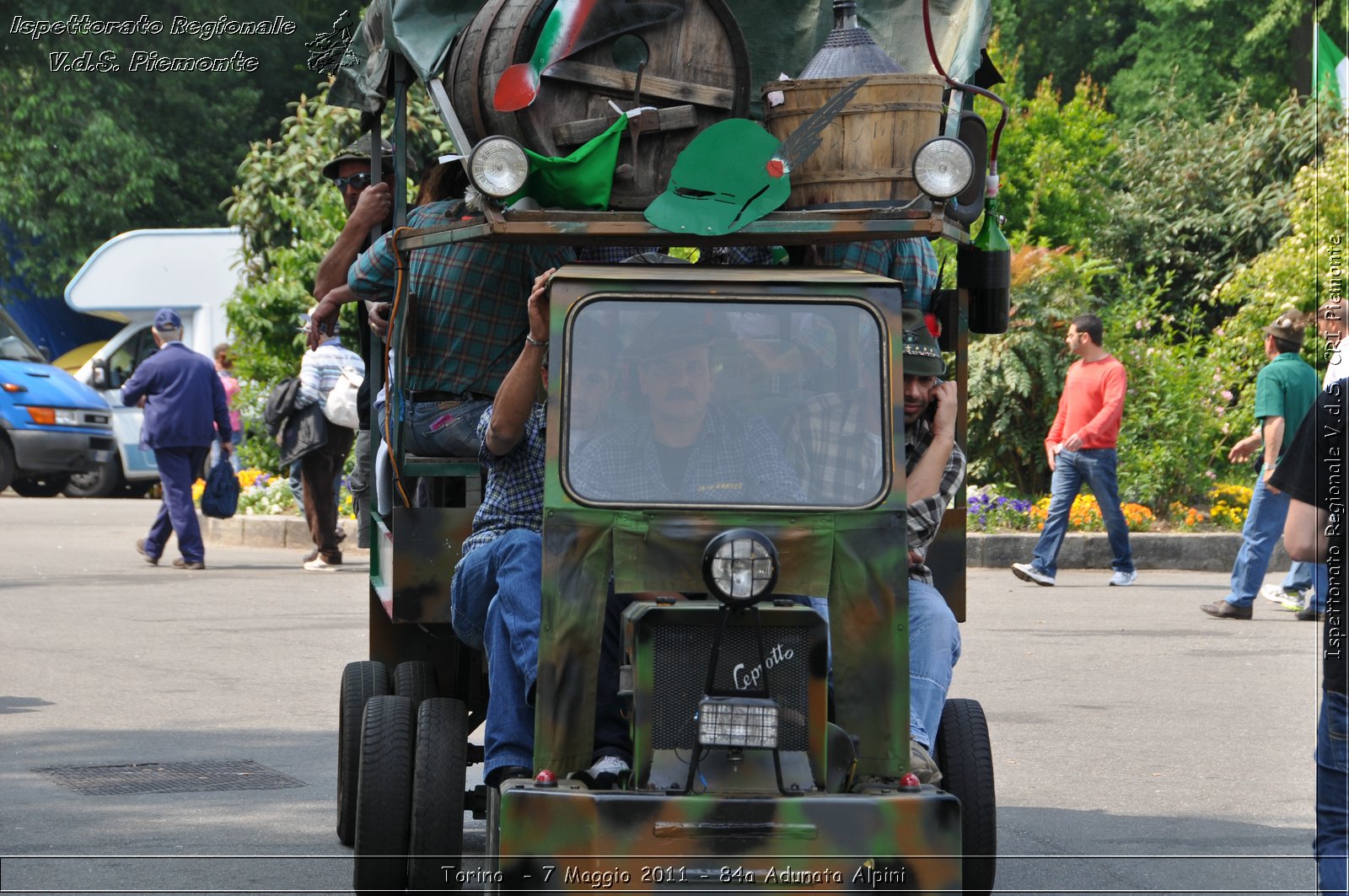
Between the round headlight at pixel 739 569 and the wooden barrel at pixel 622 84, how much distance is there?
1.29m

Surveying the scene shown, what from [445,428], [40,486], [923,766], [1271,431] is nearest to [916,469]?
[923,766]

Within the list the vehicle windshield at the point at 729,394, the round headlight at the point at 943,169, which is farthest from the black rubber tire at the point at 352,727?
the round headlight at the point at 943,169

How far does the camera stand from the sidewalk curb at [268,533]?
16.5 m

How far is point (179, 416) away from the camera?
45.7 feet

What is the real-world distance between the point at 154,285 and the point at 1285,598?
18.3m

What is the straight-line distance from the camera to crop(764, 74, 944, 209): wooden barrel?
4.72 m

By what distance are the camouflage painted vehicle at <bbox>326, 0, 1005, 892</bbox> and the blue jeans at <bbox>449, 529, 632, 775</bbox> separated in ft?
0.35

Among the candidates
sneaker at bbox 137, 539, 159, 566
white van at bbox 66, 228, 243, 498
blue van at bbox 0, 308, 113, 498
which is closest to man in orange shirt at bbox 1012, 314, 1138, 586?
sneaker at bbox 137, 539, 159, 566

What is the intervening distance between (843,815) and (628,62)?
2.40 meters

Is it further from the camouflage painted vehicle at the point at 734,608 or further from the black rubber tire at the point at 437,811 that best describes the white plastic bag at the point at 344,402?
the camouflage painted vehicle at the point at 734,608

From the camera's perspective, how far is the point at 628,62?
530 centimetres

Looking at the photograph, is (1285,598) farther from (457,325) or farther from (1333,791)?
(457,325)

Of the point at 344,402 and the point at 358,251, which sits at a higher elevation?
the point at 358,251

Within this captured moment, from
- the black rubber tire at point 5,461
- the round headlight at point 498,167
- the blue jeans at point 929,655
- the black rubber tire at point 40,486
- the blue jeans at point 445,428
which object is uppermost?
the round headlight at point 498,167
